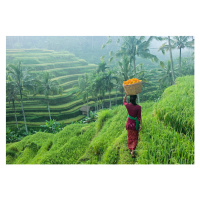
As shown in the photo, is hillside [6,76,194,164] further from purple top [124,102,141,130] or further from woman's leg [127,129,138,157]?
purple top [124,102,141,130]

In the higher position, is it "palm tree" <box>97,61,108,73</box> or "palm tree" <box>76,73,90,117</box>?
"palm tree" <box>97,61,108,73</box>

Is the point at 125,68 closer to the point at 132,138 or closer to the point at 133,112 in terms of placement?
the point at 133,112

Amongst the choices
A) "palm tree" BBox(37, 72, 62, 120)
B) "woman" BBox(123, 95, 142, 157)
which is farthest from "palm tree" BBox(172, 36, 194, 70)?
"palm tree" BBox(37, 72, 62, 120)

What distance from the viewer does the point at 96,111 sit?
7.88 metres

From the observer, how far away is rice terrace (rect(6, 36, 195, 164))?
1.65 meters

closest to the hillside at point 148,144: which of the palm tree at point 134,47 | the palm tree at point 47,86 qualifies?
the palm tree at point 134,47

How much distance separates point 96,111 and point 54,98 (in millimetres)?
3230

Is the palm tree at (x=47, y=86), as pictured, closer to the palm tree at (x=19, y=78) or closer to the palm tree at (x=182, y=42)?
the palm tree at (x=19, y=78)

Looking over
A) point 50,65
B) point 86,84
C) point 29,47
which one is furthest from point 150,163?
point 29,47

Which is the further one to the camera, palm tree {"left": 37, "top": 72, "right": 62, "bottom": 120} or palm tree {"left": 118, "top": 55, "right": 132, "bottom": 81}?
palm tree {"left": 37, "top": 72, "right": 62, "bottom": 120}

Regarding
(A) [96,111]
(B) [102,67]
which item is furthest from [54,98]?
(B) [102,67]

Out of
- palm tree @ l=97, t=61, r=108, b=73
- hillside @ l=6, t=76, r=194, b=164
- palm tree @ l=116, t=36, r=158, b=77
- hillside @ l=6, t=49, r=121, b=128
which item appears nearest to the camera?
hillside @ l=6, t=76, r=194, b=164

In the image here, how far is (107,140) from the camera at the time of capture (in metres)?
2.16

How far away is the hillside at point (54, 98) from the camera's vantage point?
25.0 ft
